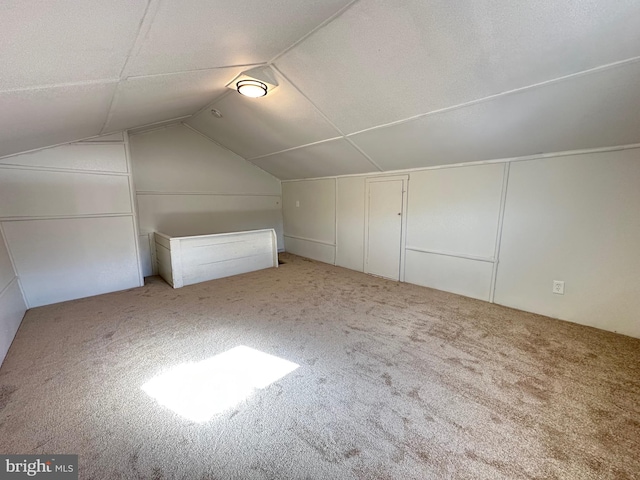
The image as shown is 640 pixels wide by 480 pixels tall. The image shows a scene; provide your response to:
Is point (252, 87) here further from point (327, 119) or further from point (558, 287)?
point (558, 287)

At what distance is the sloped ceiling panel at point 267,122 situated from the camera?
113 inches

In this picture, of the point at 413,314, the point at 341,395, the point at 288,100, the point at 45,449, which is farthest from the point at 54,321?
the point at 413,314

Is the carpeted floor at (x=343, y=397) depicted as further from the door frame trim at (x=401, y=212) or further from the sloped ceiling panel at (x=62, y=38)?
the sloped ceiling panel at (x=62, y=38)

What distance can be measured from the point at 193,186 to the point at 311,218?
2.30 meters

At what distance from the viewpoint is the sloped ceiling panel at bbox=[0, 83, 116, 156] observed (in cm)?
155

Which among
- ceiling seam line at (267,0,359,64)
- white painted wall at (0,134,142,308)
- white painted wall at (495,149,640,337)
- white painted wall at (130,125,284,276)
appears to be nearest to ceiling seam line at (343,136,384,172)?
ceiling seam line at (267,0,359,64)

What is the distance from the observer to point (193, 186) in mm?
Answer: 4730

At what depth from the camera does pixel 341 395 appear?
1.67 meters

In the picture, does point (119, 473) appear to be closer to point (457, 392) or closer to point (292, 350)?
point (292, 350)

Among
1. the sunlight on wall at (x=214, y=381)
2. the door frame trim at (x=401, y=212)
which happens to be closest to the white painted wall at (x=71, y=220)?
the sunlight on wall at (x=214, y=381)

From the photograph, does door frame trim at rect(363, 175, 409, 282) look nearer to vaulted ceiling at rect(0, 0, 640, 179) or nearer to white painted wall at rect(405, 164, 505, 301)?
white painted wall at rect(405, 164, 505, 301)

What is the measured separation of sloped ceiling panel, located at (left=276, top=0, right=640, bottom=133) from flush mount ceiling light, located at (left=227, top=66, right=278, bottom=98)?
0.20m

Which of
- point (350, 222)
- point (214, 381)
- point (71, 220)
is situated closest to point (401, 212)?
point (350, 222)

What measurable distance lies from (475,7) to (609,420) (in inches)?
96.2
